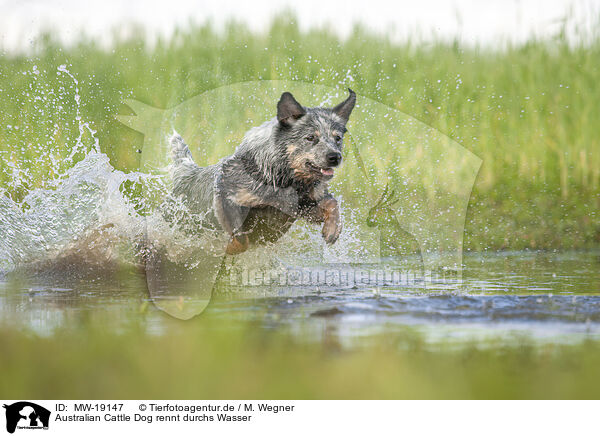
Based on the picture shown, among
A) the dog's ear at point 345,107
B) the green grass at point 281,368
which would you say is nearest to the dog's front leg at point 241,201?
the dog's ear at point 345,107

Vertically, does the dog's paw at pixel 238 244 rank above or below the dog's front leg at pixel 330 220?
below

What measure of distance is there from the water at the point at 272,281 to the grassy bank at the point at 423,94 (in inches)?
25.2

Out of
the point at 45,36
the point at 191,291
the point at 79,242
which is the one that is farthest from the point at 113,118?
the point at 191,291

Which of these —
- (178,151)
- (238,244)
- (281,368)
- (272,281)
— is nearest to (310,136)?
(238,244)

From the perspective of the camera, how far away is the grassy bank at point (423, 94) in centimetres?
859

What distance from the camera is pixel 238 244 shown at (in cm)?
614

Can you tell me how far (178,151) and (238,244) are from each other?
202 centimetres

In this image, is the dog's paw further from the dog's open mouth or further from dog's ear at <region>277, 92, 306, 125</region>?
dog's ear at <region>277, 92, 306, 125</region>

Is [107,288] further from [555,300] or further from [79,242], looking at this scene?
[555,300]

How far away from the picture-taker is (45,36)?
10.4 m
